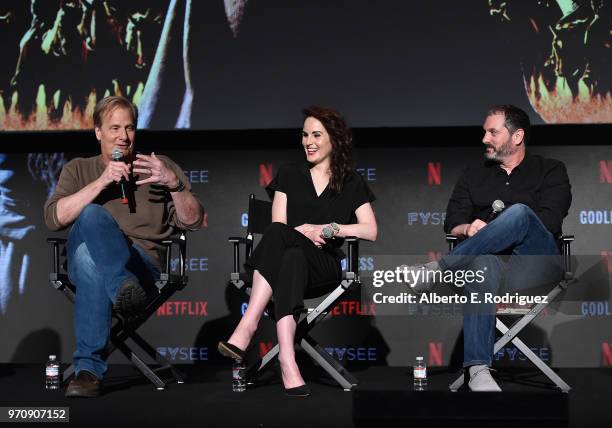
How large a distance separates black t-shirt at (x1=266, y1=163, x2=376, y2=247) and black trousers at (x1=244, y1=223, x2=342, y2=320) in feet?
0.76

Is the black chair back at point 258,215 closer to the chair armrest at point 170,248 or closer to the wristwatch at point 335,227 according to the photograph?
the chair armrest at point 170,248

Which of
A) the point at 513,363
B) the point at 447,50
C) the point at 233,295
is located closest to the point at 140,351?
the point at 233,295

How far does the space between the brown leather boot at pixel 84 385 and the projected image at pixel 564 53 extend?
2.64 metres

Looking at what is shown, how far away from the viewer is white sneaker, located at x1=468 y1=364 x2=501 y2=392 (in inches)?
128

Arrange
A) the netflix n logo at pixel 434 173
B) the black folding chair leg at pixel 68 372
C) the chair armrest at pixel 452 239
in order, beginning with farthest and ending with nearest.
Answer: the netflix n logo at pixel 434 173 → the chair armrest at pixel 452 239 → the black folding chair leg at pixel 68 372

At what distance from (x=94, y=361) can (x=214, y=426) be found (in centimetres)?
79

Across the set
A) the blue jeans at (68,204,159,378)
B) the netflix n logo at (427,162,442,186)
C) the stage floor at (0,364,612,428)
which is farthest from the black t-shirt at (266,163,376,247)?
the netflix n logo at (427,162,442,186)

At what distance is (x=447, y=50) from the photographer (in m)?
4.57

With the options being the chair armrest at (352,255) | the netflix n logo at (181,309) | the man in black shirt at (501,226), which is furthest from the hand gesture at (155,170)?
the netflix n logo at (181,309)

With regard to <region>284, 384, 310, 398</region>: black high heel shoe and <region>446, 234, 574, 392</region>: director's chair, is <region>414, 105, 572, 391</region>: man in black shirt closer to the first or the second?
<region>446, 234, 574, 392</region>: director's chair

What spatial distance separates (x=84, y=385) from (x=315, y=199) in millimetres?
1287

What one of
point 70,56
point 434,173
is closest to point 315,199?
point 434,173

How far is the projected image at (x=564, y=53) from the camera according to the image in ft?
14.6

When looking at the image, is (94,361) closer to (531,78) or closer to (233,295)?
(233,295)
